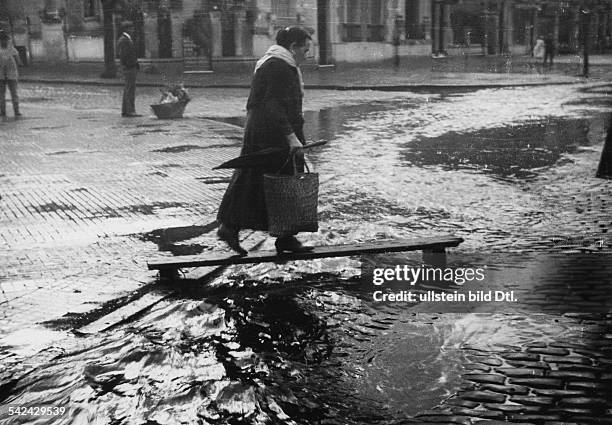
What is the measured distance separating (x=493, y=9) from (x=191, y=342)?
162ft

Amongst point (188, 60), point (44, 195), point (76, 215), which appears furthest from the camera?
point (188, 60)

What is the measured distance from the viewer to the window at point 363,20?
3944 centimetres

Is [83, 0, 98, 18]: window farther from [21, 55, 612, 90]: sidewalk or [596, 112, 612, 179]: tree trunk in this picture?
[596, 112, 612, 179]: tree trunk

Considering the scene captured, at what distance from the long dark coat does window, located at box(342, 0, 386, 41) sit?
34.1m

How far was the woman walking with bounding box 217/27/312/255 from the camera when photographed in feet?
18.9

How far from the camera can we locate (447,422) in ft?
11.6

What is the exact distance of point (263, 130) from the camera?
5.86 meters

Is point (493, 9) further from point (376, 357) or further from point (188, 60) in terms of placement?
point (376, 357)

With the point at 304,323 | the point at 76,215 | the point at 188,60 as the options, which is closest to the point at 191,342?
the point at 304,323

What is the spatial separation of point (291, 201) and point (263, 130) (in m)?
0.68

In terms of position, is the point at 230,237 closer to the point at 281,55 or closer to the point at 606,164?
the point at 281,55

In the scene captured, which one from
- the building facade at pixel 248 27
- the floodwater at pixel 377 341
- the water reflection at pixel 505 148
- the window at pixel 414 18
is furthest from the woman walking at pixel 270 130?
the window at pixel 414 18

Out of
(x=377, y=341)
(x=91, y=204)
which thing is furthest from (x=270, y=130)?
(x=91, y=204)

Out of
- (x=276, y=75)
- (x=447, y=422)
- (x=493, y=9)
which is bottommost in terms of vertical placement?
(x=447, y=422)
